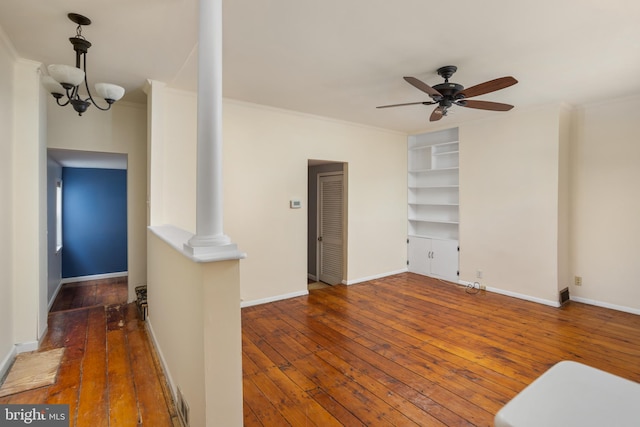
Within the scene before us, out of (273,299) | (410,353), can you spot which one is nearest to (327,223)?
(273,299)

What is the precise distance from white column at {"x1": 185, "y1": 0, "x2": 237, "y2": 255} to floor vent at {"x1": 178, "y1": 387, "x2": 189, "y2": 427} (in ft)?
3.43

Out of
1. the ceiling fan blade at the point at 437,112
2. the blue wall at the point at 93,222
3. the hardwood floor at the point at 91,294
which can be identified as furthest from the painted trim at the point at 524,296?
the blue wall at the point at 93,222

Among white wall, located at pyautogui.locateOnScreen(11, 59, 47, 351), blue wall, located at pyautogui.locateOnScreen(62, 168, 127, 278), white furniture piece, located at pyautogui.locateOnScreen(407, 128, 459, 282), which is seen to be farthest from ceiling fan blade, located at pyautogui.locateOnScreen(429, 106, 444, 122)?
blue wall, located at pyautogui.locateOnScreen(62, 168, 127, 278)

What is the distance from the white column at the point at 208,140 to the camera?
170 cm

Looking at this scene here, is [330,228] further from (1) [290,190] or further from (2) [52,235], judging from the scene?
(2) [52,235]

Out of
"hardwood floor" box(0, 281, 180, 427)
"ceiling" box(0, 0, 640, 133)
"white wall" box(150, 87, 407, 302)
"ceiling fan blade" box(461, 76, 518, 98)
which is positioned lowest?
"hardwood floor" box(0, 281, 180, 427)

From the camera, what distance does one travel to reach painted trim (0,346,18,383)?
2.52 m

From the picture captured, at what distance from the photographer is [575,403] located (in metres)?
1.01

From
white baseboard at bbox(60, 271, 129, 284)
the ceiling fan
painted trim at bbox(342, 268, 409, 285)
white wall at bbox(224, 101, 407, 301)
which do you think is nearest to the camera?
the ceiling fan

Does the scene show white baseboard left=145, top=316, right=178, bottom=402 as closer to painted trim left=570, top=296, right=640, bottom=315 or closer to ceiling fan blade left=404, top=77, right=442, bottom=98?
ceiling fan blade left=404, top=77, right=442, bottom=98

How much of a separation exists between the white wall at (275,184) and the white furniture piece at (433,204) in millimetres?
571

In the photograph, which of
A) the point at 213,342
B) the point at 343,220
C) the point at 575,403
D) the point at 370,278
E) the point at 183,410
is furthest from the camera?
the point at 370,278

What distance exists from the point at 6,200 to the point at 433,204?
5.72m

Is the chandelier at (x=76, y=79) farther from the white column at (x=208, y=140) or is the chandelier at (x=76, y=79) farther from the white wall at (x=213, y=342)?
the white wall at (x=213, y=342)
